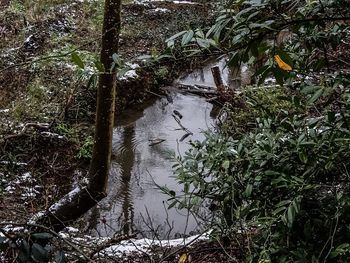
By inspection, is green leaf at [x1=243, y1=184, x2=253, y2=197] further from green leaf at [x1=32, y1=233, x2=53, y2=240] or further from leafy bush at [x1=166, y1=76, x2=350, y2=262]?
green leaf at [x1=32, y1=233, x2=53, y2=240]

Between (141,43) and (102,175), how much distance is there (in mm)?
6957

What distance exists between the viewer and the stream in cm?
592

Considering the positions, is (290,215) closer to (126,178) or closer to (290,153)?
(290,153)

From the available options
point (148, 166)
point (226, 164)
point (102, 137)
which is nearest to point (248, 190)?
point (226, 164)

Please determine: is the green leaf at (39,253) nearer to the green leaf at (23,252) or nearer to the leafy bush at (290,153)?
the green leaf at (23,252)

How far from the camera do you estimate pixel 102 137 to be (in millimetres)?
4785

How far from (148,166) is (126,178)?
0.49m

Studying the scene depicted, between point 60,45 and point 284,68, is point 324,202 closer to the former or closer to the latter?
point 284,68

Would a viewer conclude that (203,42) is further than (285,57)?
Yes

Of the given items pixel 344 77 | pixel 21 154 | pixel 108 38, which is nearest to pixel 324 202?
pixel 344 77

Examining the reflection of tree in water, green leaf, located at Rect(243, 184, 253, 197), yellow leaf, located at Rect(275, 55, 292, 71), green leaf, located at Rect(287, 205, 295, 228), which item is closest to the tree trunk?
the reflection of tree in water

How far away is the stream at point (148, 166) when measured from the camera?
5.92 metres

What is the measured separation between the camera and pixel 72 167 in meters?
6.98

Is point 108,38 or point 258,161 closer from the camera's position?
point 258,161
